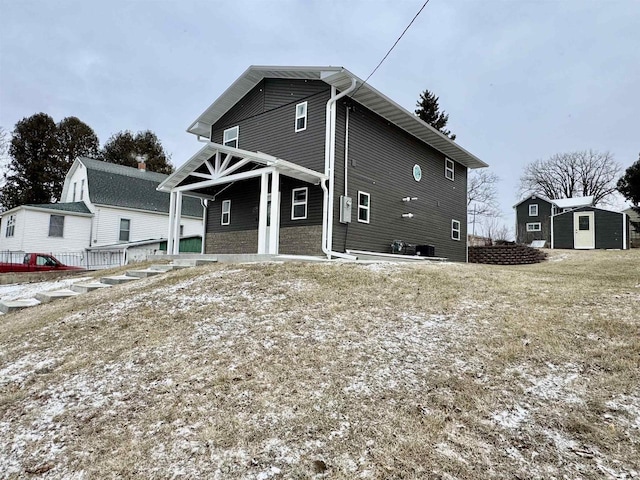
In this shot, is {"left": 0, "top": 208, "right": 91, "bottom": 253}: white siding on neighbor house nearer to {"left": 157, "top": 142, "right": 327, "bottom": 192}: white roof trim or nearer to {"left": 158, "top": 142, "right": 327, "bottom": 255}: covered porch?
{"left": 158, "top": 142, "right": 327, "bottom": 255}: covered porch

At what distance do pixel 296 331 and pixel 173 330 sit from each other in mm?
1622

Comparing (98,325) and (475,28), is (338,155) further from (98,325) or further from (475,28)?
(98,325)

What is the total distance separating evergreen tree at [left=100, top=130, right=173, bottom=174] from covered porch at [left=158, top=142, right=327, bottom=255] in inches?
1069

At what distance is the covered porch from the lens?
33.1 ft

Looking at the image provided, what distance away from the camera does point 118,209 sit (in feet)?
73.4

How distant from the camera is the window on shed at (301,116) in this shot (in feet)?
39.1

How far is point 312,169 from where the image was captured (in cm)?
1142

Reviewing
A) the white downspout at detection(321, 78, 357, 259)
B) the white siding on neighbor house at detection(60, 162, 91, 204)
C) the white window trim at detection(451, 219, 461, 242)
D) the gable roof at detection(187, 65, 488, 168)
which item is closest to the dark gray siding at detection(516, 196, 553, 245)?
the white window trim at detection(451, 219, 461, 242)

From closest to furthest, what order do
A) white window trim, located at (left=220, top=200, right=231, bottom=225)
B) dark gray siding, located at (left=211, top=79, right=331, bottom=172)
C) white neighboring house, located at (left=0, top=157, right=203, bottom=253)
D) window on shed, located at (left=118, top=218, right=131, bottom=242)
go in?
dark gray siding, located at (left=211, top=79, right=331, bottom=172) → white window trim, located at (left=220, top=200, right=231, bottom=225) → white neighboring house, located at (left=0, top=157, right=203, bottom=253) → window on shed, located at (left=118, top=218, right=131, bottom=242)

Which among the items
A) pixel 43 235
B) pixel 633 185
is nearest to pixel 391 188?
pixel 43 235

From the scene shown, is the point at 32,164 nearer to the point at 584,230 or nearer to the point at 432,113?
the point at 432,113

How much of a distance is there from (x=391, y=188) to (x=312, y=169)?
3181 mm

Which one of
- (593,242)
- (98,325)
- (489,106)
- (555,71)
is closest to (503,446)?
(98,325)

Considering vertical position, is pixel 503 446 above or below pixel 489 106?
below
